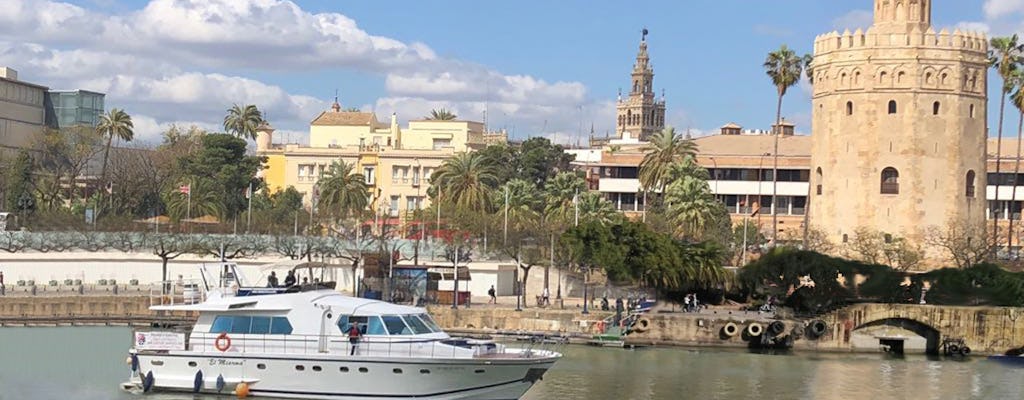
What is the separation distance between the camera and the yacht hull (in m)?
40.0

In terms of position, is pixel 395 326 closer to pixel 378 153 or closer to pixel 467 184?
pixel 467 184

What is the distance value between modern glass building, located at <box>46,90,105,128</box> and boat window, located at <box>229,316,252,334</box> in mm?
106677

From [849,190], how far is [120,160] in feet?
188

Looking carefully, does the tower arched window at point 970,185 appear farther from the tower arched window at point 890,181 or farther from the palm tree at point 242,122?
the palm tree at point 242,122

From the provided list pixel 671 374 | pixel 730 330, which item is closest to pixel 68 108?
pixel 730 330

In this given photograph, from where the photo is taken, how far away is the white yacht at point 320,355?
40.1 meters

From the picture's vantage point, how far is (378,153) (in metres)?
117

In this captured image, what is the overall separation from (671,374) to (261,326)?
15.1 m

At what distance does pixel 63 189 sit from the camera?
116 meters

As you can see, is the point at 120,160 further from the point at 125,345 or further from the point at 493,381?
the point at 493,381

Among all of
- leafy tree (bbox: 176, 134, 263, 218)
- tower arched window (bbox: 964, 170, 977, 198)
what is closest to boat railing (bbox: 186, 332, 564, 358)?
tower arched window (bbox: 964, 170, 977, 198)

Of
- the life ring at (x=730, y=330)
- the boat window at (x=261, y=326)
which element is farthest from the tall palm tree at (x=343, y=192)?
the boat window at (x=261, y=326)

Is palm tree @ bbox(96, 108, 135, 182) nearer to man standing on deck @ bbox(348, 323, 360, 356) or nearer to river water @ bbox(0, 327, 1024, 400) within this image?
river water @ bbox(0, 327, 1024, 400)

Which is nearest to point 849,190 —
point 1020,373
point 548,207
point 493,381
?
point 548,207
